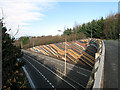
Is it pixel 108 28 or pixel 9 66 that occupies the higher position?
pixel 108 28

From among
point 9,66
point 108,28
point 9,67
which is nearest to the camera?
point 9,67

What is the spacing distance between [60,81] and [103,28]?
48536 mm

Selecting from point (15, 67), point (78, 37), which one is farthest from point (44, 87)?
point (78, 37)

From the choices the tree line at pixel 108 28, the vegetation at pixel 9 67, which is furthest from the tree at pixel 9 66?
the tree line at pixel 108 28

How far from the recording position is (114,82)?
521 centimetres

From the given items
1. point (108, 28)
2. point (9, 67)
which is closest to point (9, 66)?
point (9, 67)

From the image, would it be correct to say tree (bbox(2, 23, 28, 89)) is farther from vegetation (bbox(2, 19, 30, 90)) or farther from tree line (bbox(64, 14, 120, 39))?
tree line (bbox(64, 14, 120, 39))

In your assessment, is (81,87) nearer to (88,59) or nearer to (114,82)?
(114,82)

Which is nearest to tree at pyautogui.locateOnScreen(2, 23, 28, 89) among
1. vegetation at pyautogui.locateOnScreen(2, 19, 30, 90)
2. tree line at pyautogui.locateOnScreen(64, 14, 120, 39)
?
vegetation at pyautogui.locateOnScreen(2, 19, 30, 90)

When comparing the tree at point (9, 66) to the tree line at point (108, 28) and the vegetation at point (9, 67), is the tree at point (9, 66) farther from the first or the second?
the tree line at point (108, 28)

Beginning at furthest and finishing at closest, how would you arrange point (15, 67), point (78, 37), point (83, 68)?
point (78, 37) → point (83, 68) → point (15, 67)

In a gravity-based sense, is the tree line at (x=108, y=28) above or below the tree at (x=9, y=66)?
above

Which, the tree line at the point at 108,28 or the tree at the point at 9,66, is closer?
the tree at the point at 9,66

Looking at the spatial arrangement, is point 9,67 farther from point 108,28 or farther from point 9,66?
point 108,28
